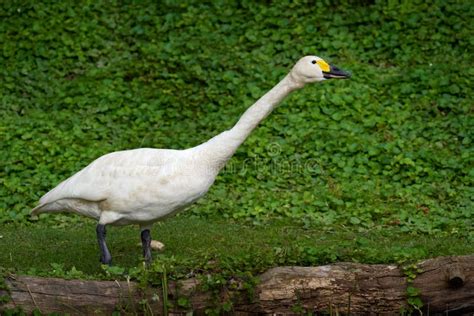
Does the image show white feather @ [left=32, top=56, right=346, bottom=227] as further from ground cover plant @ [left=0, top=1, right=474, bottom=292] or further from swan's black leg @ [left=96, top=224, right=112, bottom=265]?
ground cover plant @ [left=0, top=1, right=474, bottom=292]

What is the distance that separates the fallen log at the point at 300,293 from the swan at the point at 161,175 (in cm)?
110

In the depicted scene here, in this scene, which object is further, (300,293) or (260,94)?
(260,94)

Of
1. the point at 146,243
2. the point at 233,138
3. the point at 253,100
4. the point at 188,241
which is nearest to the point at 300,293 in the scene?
the point at 233,138

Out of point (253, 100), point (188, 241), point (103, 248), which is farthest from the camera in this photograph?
point (253, 100)

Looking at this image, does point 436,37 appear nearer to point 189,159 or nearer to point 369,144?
point 369,144

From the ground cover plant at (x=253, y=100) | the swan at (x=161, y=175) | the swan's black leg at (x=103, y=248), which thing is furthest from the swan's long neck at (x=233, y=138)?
the ground cover plant at (x=253, y=100)

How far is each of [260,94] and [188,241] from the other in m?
3.60

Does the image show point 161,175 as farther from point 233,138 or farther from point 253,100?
point 253,100

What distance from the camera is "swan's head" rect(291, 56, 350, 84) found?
7.45m

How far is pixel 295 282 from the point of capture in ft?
20.8

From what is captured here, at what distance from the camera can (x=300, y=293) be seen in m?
6.32

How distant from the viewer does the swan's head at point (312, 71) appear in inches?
293

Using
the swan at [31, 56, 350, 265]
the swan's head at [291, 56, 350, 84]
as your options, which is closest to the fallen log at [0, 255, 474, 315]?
the swan at [31, 56, 350, 265]

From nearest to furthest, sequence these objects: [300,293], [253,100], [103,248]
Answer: [300,293], [103,248], [253,100]
